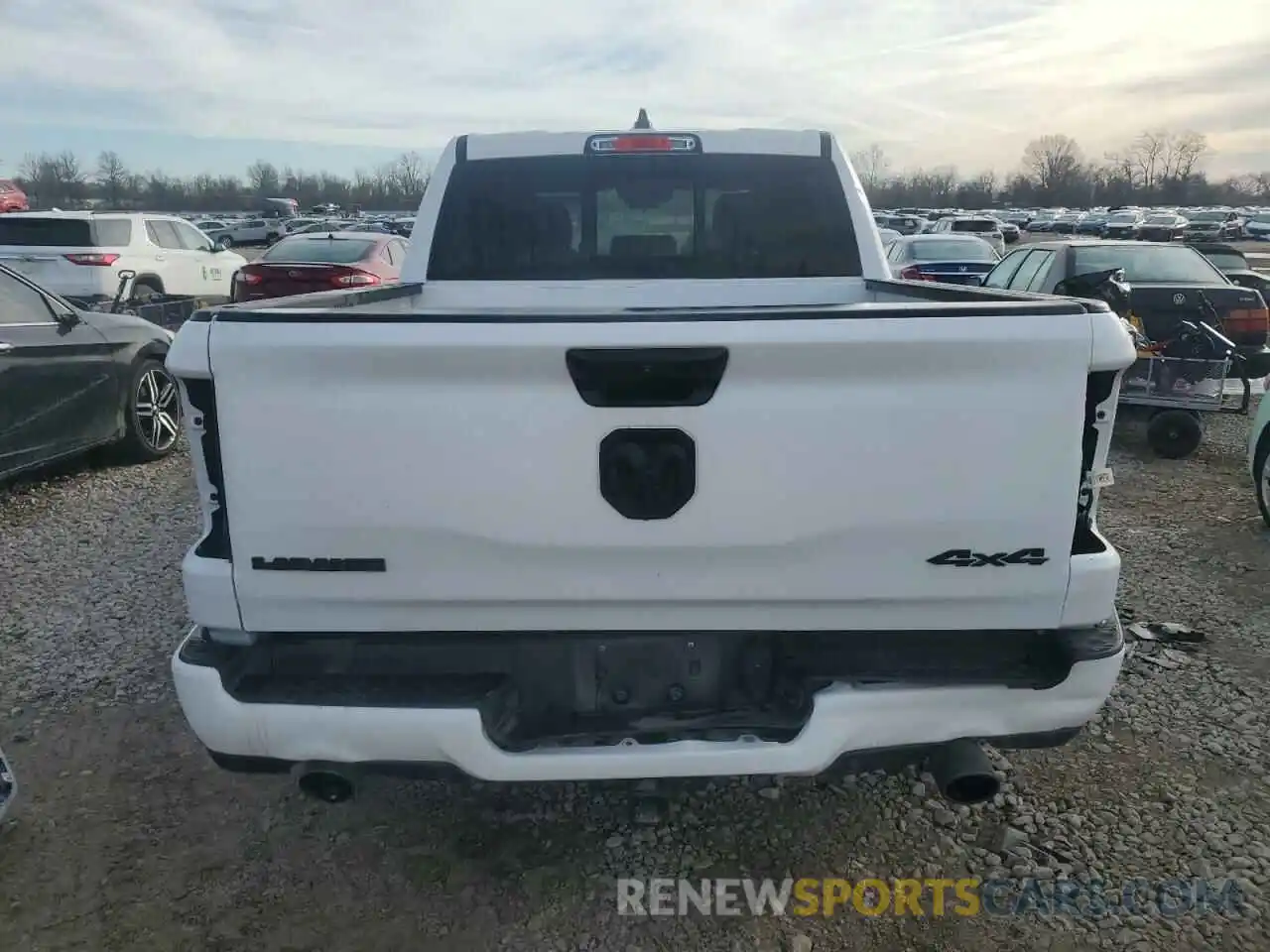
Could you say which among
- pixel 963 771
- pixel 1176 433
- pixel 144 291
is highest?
pixel 144 291

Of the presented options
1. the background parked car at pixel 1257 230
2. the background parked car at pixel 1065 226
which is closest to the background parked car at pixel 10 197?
the background parked car at pixel 1065 226

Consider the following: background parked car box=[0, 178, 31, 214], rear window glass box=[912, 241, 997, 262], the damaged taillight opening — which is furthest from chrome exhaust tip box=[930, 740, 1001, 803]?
background parked car box=[0, 178, 31, 214]

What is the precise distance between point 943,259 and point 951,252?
538 millimetres

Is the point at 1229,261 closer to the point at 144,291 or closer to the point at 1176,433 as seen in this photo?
the point at 1176,433

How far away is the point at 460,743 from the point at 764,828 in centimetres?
129

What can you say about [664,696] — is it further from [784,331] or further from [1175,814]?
[1175,814]

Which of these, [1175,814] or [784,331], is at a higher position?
[784,331]

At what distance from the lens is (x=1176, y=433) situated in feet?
26.1

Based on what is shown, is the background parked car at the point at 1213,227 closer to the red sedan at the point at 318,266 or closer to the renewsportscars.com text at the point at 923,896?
the red sedan at the point at 318,266

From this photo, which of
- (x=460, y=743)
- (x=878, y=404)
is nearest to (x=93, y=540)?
(x=460, y=743)

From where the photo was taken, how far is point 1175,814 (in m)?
3.19

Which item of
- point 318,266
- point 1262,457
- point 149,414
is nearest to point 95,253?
point 318,266

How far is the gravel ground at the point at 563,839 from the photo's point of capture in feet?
8.81

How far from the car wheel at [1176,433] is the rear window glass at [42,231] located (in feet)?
47.4
